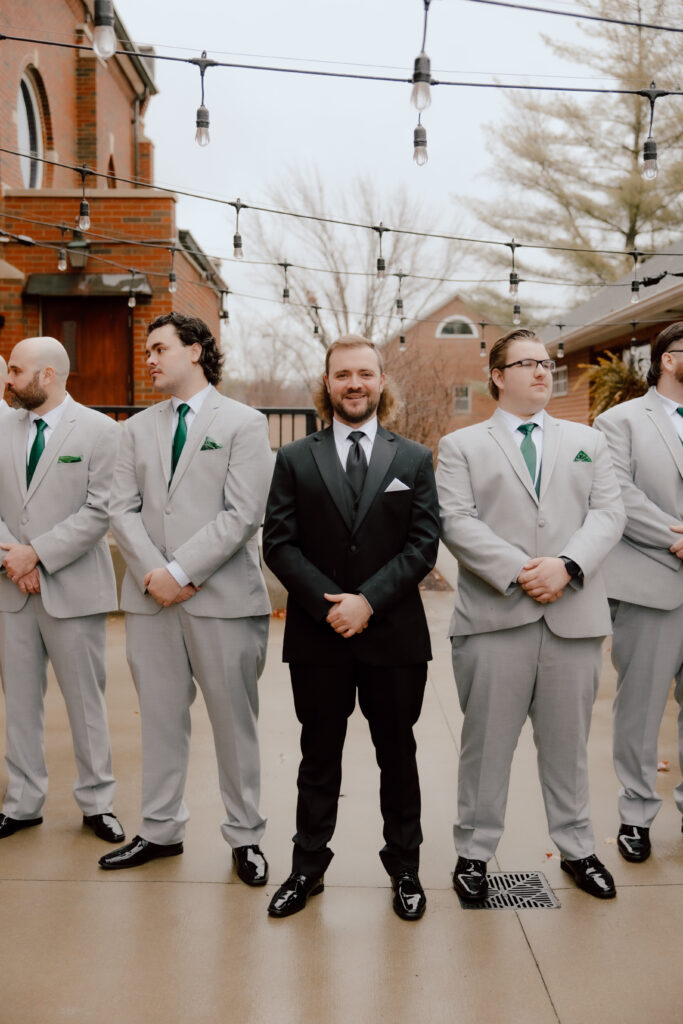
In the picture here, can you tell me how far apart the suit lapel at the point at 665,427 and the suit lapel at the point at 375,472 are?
128 cm

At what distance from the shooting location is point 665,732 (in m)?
5.77

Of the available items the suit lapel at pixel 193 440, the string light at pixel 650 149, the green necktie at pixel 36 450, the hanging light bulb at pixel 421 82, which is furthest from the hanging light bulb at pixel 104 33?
the string light at pixel 650 149

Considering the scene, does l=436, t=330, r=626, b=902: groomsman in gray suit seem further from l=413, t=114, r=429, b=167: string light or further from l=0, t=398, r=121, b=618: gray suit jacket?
l=413, t=114, r=429, b=167: string light

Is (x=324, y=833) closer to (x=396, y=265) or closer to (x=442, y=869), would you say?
(x=442, y=869)

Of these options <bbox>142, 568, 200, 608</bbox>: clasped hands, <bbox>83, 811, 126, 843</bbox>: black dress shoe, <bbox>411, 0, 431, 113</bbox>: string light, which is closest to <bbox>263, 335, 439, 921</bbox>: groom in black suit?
<bbox>142, 568, 200, 608</bbox>: clasped hands

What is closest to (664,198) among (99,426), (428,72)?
(428,72)

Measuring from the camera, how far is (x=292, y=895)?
3.45m

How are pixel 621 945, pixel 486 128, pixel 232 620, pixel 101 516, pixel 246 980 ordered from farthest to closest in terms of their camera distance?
A: pixel 486 128
pixel 101 516
pixel 232 620
pixel 621 945
pixel 246 980

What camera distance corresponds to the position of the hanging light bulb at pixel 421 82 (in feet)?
17.3

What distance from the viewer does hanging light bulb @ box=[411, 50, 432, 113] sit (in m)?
5.26

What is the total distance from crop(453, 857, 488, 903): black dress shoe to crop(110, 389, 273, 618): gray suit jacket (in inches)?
51.5

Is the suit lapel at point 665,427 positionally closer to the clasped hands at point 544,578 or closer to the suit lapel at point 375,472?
the clasped hands at point 544,578

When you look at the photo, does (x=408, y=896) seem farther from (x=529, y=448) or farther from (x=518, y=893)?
(x=529, y=448)

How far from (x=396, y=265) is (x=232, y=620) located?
24704mm
